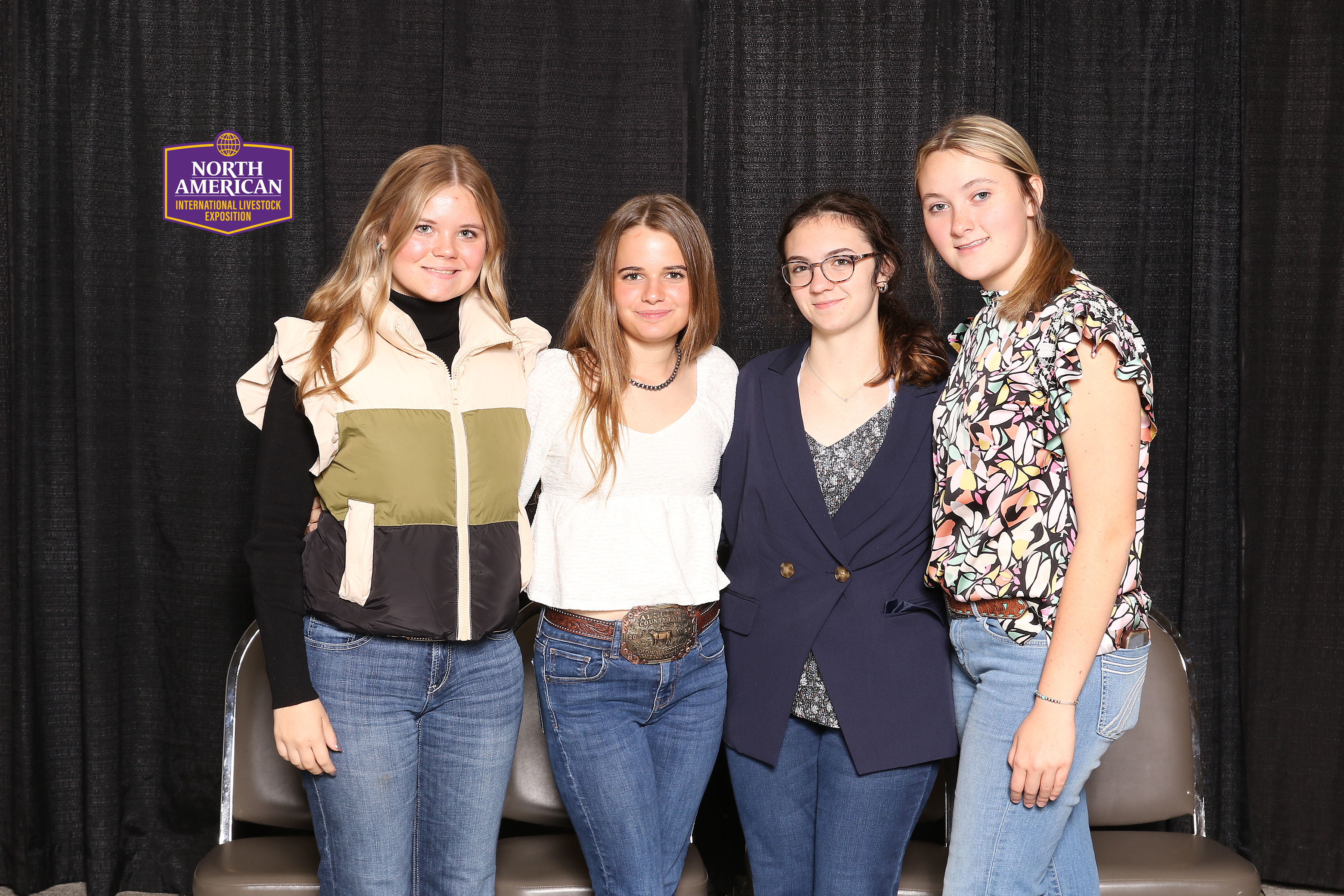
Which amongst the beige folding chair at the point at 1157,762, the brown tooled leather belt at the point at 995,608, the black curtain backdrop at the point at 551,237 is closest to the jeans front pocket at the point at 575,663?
the brown tooled leather belt at the point at 995,608

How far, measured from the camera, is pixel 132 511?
8.22ft

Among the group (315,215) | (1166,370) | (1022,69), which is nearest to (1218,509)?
(1166,370)

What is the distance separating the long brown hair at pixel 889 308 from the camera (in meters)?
1.69

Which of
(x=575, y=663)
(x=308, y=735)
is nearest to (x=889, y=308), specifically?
(x=575, y=663)

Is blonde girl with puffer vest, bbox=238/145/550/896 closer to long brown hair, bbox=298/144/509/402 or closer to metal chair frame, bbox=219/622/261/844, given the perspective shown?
long brown hair, bbox=298/144/509/402

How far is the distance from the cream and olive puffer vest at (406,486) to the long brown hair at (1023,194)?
0.83 metres

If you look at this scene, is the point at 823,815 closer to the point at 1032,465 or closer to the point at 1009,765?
the point at 1009,765

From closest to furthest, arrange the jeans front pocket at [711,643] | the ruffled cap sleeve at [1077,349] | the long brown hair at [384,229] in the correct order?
the ruffled cap sleeve at [1077,349], the long brown hair at [384,229], the jeans front pocket at [711,643]

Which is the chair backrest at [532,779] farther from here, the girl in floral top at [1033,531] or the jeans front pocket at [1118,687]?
the jeans front pocket at [1118,687]

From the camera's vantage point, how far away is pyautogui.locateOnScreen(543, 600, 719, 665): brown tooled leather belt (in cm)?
159

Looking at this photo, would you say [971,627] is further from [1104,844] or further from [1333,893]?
[1333,893]

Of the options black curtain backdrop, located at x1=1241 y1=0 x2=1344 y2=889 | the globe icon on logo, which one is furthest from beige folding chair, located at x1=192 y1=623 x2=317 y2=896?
black curtain backdrop, located at x1=1241 y1=0 x2=1344 y2=889

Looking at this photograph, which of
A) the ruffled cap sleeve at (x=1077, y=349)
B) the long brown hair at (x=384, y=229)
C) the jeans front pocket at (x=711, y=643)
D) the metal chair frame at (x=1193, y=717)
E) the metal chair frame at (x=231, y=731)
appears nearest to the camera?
the ruffled cap sleeve at (x=1077, y=349)

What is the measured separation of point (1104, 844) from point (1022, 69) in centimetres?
187
